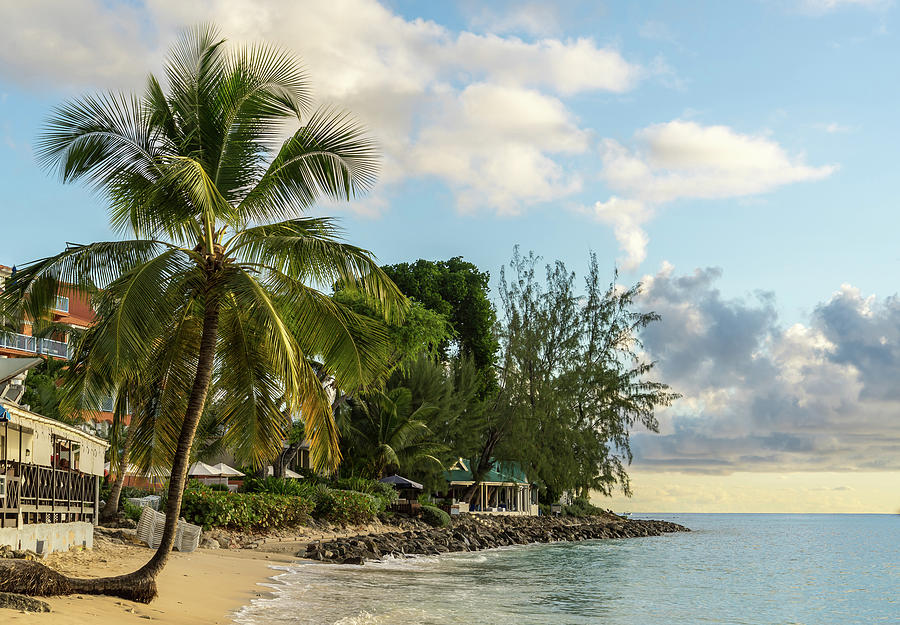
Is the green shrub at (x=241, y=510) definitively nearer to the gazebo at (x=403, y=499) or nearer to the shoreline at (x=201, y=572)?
the shoreline at (x=201, y=572)

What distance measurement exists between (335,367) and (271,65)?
196 inches

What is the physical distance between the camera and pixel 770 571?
113 feet

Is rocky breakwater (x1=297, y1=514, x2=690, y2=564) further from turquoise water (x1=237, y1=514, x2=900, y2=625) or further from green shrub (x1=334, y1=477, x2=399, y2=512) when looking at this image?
green shrub (x1=334, y1=477, x2=399, y2=512)

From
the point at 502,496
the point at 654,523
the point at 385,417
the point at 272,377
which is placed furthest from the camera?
the point at 654,523

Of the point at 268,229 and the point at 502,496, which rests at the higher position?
the point at 268,229

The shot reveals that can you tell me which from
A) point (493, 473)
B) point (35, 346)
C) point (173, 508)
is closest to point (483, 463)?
point (493, 473)

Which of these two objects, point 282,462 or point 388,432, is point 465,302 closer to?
point 388,432

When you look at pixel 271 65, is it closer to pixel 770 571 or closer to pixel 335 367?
pixel 335 367

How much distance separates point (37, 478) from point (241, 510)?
1231 cm

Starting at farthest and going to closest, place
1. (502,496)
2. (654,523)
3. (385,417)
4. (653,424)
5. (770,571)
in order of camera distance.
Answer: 1. (654,523)
2. (502,496)
3. (653,424)
4. (385,417)
5. (770,571)

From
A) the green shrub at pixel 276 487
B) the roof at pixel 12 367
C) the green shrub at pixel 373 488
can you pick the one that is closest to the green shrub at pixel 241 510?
the green shrub at pixel 276 487

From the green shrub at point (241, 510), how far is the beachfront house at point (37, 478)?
6.81 metres

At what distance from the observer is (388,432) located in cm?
4131

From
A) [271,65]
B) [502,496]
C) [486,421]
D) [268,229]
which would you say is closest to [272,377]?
[268,229]
